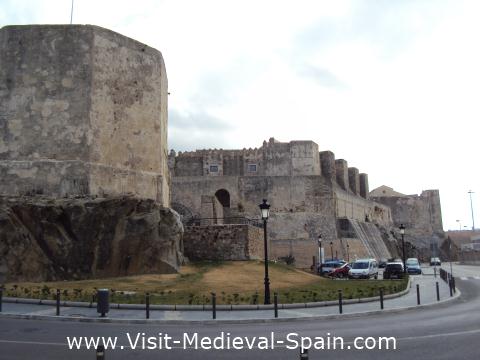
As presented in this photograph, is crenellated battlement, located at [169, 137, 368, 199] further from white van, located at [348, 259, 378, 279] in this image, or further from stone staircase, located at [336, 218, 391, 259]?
white van, located at [348, 259, 378, 279]

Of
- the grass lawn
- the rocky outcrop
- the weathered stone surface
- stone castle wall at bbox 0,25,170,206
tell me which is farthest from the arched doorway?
the weathered stone surface

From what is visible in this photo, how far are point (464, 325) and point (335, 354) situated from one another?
12.9 feet

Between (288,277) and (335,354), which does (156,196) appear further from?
(335,354)

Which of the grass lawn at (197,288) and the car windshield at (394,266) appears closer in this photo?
the grass lawn at (197,288)

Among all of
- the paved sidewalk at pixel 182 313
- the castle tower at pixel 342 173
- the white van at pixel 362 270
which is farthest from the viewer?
the castle tower at pixel 342 173

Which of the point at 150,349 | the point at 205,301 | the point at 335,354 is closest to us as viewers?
the point at 335,354

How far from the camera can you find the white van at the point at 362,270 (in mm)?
25500

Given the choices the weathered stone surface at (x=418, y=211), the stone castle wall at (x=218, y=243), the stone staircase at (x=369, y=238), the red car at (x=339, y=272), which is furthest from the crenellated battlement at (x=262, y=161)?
the weathered stone surface at (x=418, y=211)

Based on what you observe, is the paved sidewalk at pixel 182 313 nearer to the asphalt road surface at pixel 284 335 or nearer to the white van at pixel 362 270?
the asphalt road surface at pixel 284 335

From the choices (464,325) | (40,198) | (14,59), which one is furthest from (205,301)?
(14,59)

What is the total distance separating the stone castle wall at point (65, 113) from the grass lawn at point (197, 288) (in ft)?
13.3

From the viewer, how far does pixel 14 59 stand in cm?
1867

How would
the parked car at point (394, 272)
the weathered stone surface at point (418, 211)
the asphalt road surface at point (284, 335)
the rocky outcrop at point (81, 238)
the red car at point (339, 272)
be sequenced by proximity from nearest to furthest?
the asphalt road surface at point (284, 335)
the rocky outcrop at point (81, 238)
the parked car at point (394, 272)
the red car at point (339, 272)
the weathered stone surface at point (418, 211)

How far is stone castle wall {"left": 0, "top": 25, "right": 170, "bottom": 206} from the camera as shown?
1811 centimetres
